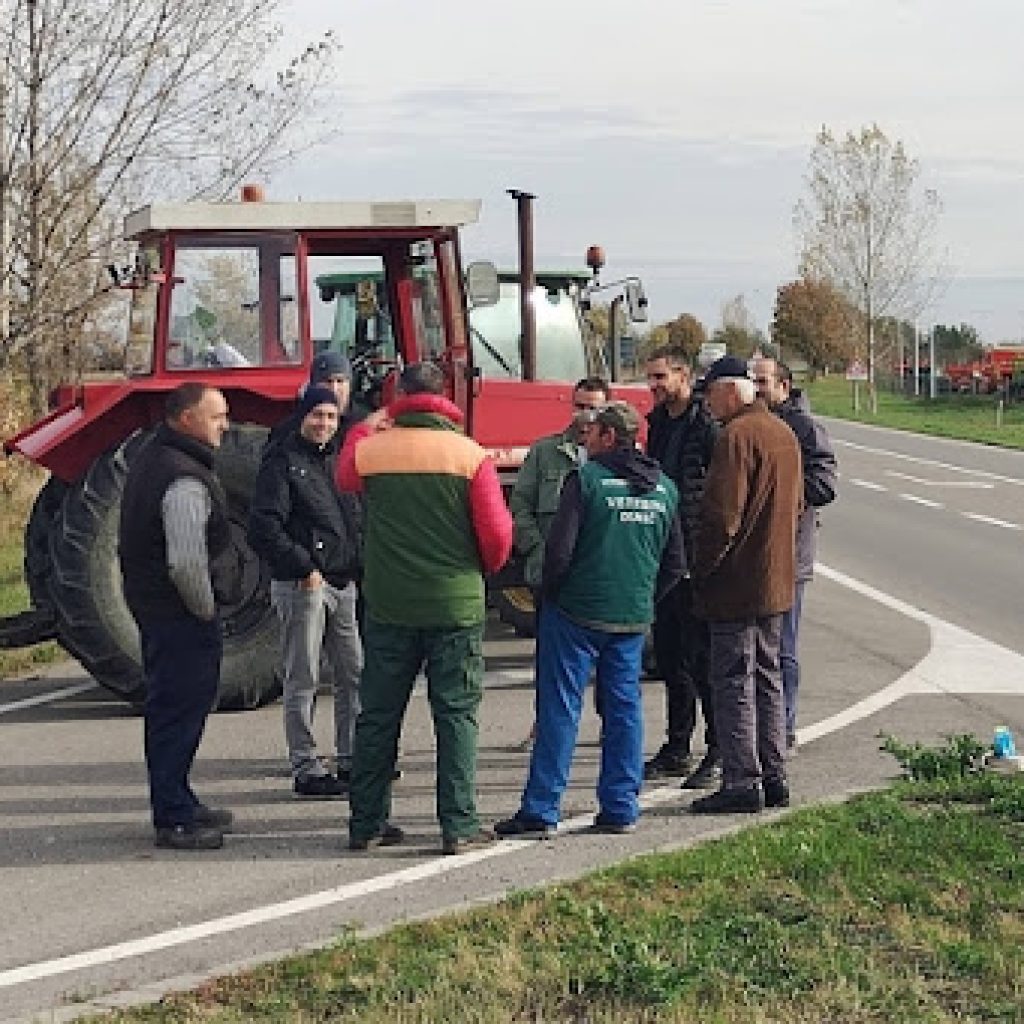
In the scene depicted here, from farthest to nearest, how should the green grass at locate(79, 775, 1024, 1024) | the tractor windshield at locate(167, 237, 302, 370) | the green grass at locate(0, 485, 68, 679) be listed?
the green grass at locate(0, 485, 68, 679) < the tractor windshield at locate(167, 237, 302, 370) < the green grass at locate(79, 775, 1024, 1024)

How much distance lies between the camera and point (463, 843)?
25.4ft

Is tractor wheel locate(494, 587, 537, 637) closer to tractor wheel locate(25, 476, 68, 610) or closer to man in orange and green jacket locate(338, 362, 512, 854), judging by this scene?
tractor wheel locate(25, 476, 68, 610)

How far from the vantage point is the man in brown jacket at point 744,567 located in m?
8.25

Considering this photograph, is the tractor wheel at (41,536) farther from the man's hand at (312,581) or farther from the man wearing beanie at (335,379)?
the man's hand at (312,581)

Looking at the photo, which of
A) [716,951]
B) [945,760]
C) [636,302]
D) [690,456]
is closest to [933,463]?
[636,302]

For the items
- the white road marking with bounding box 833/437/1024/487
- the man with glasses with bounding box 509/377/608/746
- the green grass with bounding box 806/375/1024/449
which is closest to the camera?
the man with glasses with bounding box 509/377/608/746

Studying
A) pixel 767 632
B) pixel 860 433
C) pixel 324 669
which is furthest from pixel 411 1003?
pixel 860 433

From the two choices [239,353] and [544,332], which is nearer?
[239,353]

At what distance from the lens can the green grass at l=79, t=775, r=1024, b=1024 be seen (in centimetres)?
565

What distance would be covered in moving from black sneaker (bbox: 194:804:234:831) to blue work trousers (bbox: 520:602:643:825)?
3.89ft

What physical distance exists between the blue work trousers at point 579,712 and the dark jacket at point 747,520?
41 centimetres

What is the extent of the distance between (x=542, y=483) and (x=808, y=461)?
1284mm

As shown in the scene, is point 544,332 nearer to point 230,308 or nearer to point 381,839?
point 230,308

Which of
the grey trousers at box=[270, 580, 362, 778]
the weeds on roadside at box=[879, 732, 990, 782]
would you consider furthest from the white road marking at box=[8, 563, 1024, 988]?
the grey trousers at box=[270, 580, 362, 778]
